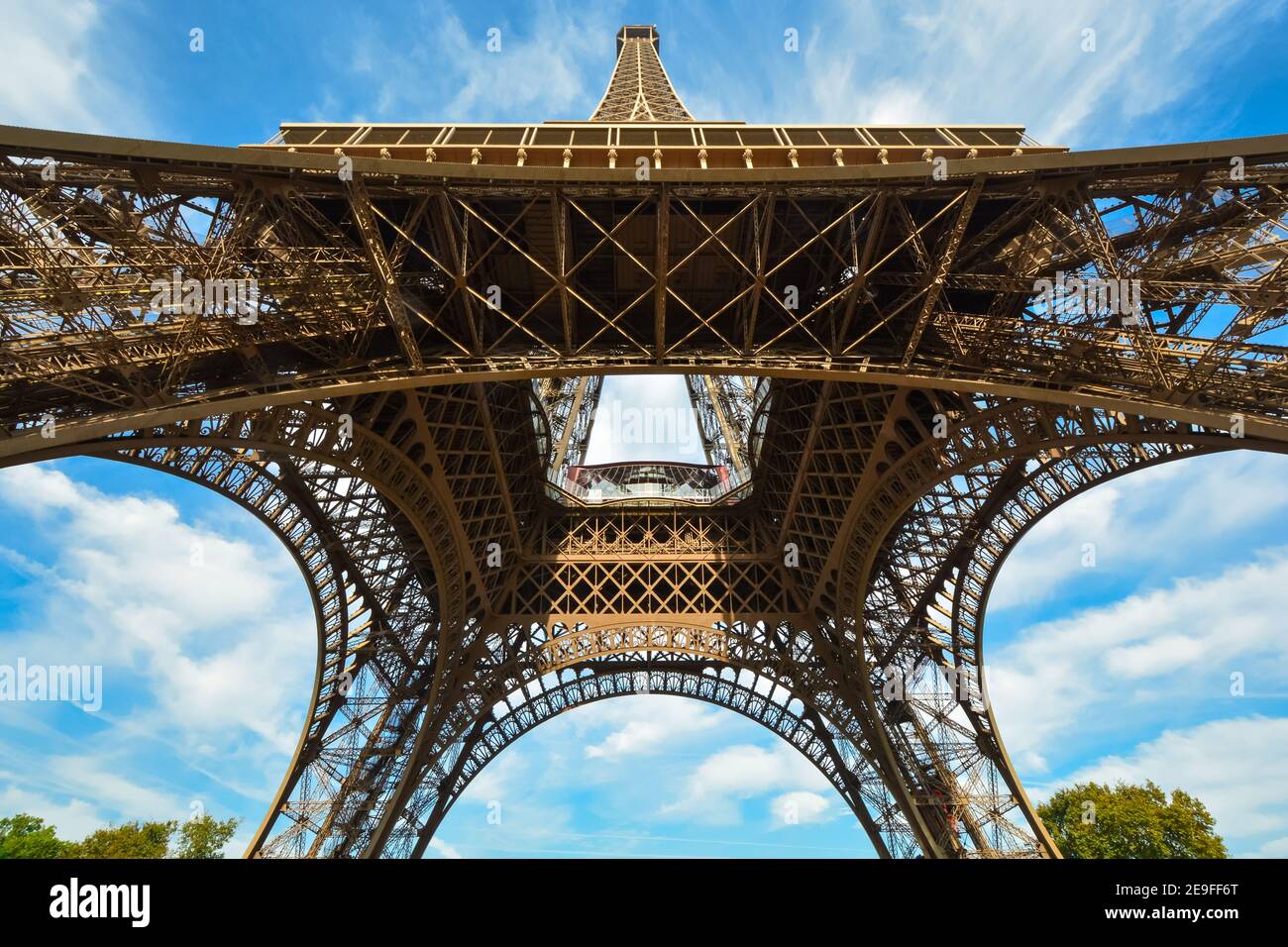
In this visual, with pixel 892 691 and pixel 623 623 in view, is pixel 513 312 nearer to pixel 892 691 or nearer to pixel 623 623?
pixel 623 623

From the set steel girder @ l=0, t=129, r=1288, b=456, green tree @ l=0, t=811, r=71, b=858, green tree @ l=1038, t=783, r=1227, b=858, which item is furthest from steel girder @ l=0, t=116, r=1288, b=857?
green tree @ l=0, t=811, r=71, b=858

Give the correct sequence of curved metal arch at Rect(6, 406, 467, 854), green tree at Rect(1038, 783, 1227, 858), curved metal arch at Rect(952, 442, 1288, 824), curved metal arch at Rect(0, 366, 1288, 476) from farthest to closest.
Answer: green tree at Rect(1038, 783, 1227, 858), curved metal arch at Rect(952, 442, 1288, 824), curved metal arch at Rect(6, 406, 467, 854), curved metal arch at Rect(0, 366, 1288, 476)

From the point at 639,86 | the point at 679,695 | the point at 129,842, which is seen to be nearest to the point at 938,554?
the point at 679,695

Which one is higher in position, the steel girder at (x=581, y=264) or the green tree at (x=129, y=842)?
the steel girder at (x=581, y=264)

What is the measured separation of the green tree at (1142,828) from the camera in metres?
29.4

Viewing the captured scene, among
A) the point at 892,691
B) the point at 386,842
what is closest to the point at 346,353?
the point at 386,842

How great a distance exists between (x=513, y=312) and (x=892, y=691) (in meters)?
23.1

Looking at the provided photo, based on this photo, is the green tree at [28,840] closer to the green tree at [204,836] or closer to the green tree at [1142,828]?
the green tree at [204,836]

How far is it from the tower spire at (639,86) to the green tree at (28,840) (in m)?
40.5

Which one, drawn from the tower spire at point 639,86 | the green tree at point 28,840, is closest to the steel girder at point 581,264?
the tower spire at point 639,86

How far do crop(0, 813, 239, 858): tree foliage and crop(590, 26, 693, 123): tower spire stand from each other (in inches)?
1569

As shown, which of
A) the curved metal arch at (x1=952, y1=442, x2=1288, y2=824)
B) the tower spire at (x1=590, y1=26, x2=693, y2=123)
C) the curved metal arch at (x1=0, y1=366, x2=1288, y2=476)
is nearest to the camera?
the curved metal arch at (x1=0, y1=366, x2=1288, y2=476)

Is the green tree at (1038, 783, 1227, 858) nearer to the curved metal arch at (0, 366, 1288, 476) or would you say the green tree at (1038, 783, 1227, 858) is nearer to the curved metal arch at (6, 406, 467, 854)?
the curved metal arch at (0, 366, 1288, 476)

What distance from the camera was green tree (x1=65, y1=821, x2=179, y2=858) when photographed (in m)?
31.4
